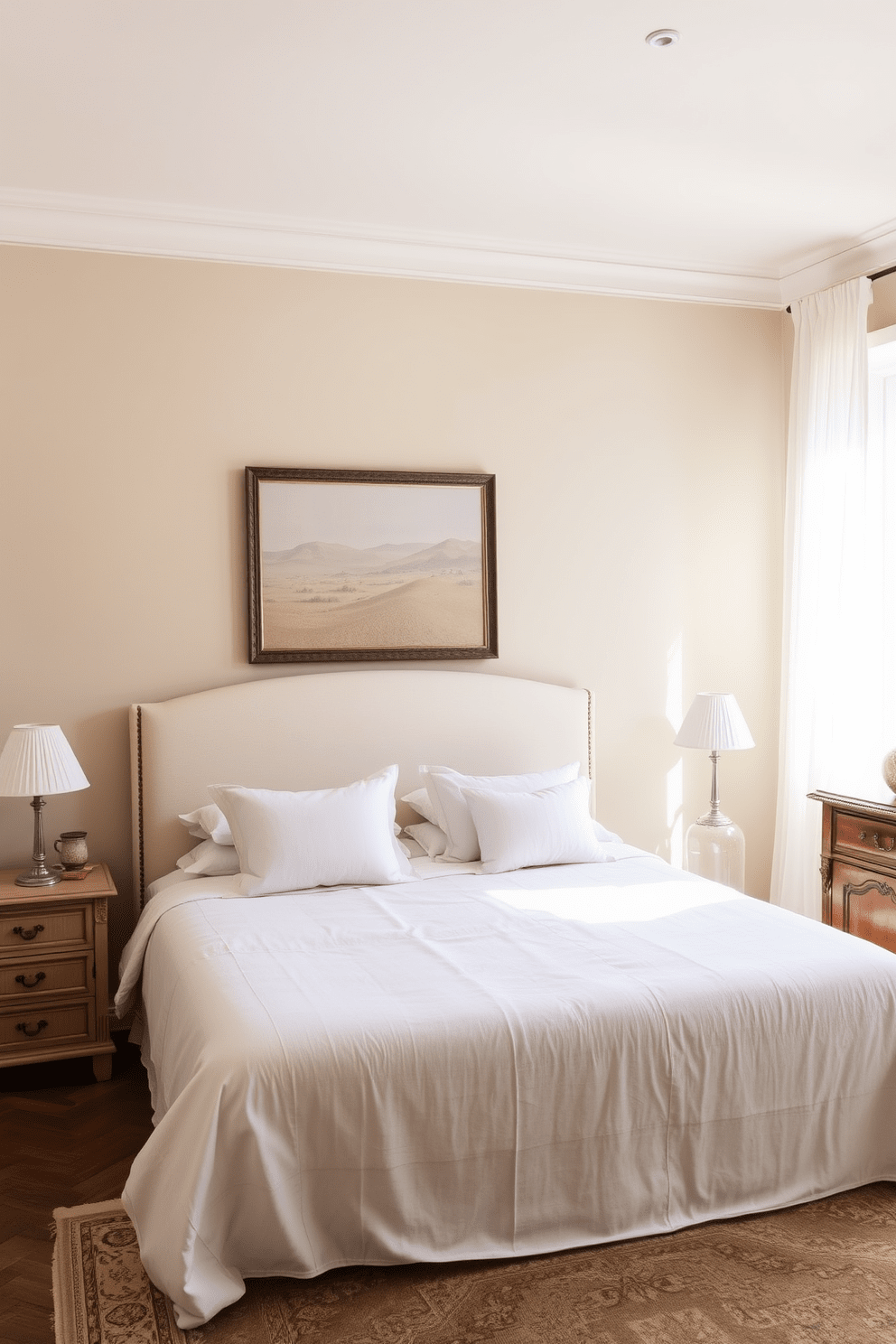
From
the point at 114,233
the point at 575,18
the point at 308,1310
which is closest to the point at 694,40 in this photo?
the point at 575,18

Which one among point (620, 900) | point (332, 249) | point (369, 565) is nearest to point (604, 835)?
point (620, 900)

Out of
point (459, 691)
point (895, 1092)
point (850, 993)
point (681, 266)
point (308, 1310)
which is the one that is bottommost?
point (308, 1310)

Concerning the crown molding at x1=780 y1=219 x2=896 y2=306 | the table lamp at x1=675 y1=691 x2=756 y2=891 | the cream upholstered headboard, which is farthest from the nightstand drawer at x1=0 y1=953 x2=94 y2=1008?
the crown molding at x1=780 y1=219 x2=896 y2=306

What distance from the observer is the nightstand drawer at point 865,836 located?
3748 millimetres

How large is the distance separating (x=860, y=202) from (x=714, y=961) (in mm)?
2786

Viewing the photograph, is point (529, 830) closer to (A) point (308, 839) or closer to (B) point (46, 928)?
(A) point (308, 839)

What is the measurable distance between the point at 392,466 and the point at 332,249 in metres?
0.84

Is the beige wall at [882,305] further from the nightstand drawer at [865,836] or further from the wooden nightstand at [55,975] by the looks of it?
the wooden nightstand at [55,975]

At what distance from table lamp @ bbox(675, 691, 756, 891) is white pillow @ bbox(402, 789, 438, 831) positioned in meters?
1.08

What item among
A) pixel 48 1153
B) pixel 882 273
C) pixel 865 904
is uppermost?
pixel 882 273

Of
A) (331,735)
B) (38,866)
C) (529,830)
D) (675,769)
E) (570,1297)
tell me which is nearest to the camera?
(570,1297)

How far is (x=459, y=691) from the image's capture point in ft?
13.9

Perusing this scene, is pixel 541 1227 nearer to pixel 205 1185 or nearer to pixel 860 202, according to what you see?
pixel 205 1185

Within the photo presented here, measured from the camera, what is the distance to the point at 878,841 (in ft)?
12.5
